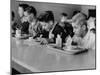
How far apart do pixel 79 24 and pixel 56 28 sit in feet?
1.11

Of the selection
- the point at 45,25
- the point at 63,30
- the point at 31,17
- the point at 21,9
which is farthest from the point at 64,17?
the point at 21,9

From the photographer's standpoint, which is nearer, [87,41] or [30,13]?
[30,13]

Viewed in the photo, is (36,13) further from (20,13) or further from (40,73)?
(40,73)

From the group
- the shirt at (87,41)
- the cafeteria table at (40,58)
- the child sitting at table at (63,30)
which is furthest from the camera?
the shirt at (87,41)

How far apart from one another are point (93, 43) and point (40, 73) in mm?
853

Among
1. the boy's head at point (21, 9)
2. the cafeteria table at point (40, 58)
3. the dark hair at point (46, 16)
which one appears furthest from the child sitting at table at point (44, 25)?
the boy's head at point (21, 9)

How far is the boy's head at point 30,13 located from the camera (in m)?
2.26

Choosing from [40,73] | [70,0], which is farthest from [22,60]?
[70,0]

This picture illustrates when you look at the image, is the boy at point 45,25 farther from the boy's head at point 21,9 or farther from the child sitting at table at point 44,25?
the boy's head at point 21,9

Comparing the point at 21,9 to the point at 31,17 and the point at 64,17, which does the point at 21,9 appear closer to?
the point at 31,17

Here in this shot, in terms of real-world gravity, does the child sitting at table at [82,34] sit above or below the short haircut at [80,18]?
below

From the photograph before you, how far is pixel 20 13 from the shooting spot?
2.22 metres

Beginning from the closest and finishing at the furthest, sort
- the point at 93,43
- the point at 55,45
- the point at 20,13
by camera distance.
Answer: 1. the point at 20,13
2. the point at 55,45
3. the point at 93,43

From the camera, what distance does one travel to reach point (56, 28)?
2375 millimetres
